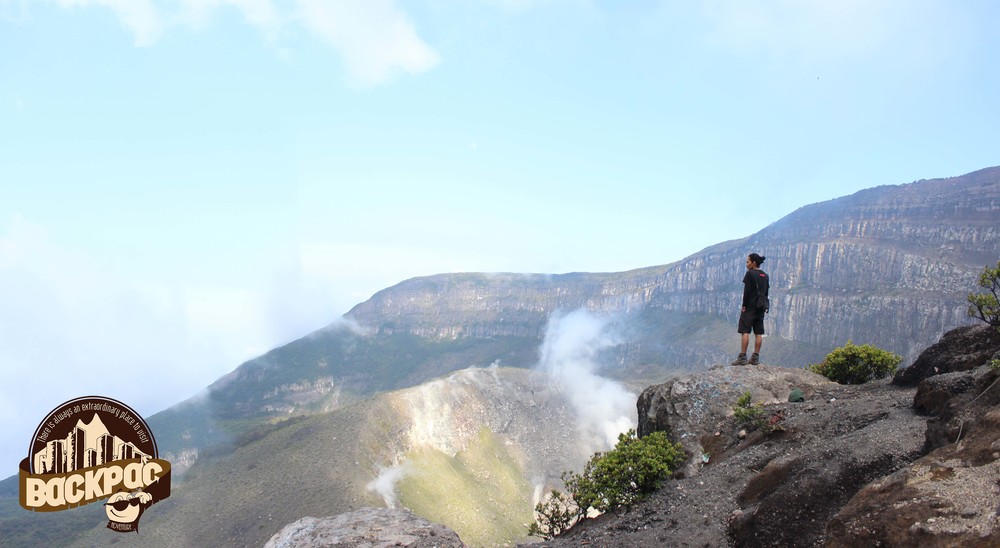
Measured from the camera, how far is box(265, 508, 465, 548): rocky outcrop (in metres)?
10.9

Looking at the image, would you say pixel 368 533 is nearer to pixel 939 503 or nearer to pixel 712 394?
pixel 939 503

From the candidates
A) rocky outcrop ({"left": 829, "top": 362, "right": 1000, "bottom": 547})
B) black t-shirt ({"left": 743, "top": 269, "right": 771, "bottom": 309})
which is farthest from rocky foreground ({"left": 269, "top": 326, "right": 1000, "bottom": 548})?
black t-shirt ({"left": 743, "top": 269, "right": 771, "bottom": 309})

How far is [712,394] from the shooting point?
17.8m

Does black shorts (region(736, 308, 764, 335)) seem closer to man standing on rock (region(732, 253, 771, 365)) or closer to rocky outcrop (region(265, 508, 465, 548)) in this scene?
man standing on rock (region(732, 253, 771, 365))

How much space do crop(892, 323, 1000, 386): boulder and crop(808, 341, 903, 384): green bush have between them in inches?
206

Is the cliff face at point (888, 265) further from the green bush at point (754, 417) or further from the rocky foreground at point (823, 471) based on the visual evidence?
the green bush at point (754, 417)

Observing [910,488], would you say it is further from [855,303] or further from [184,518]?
[855,303]

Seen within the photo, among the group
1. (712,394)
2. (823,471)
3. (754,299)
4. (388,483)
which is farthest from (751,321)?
(388,483)

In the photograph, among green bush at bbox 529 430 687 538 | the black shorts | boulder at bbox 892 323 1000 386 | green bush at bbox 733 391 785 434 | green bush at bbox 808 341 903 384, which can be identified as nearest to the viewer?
boulder at bbox 892 323 1000 386

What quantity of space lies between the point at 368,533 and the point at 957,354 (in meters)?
14.2

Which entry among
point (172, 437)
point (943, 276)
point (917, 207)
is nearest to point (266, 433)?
point (172, 437)

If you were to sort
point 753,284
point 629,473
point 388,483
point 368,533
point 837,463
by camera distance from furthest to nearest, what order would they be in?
point 388,483 < point 753,284 < point 629,473 < point 368,533 < point 837,463

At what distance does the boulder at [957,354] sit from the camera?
13.6 metres

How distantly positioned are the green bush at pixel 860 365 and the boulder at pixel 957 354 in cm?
522
